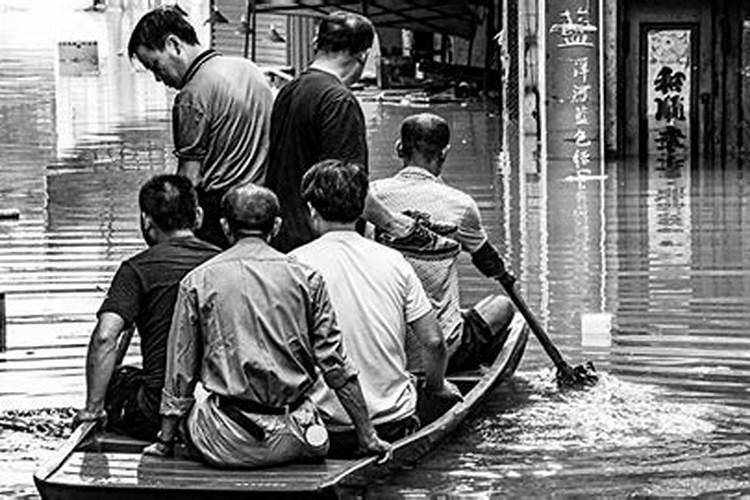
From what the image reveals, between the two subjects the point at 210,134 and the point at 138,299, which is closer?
the point at 138,299

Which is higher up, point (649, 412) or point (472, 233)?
point (472, 233)

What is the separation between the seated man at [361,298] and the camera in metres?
8.74

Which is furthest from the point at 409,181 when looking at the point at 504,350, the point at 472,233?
the point at 504,350

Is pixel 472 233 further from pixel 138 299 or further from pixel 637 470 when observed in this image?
pixel 138 299

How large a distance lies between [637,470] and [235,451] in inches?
84.1

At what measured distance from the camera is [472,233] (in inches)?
422

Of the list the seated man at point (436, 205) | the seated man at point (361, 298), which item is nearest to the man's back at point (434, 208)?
the seated man at point (436, 205)

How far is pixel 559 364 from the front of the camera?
1154cm

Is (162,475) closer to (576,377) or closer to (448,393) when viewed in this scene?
(448,393)

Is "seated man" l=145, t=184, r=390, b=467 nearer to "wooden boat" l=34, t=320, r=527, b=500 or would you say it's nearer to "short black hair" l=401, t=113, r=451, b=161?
"wooden boat" l=34, t=320, r=527, b=500

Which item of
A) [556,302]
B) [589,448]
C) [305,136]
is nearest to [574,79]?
[556,302]

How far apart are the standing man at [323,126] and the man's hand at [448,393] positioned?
84 centimetres

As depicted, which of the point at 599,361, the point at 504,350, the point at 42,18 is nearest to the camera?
the point at 504,350

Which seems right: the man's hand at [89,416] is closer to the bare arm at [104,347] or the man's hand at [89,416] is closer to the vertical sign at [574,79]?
the bare arm at [104,347]
